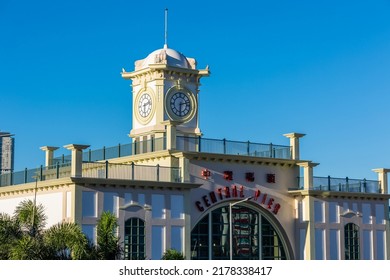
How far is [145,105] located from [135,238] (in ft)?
44.2

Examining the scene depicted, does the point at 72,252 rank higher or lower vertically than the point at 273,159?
lower

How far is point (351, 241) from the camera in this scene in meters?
63.6

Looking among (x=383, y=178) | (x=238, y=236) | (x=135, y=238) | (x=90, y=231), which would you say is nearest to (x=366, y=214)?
(x=383, y=178)

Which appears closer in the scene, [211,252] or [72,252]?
[72,252]

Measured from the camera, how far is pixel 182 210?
183 feet

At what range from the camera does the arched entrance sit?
5800cm

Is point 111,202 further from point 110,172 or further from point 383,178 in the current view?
point 383,178

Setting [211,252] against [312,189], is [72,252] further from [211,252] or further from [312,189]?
[312,189]

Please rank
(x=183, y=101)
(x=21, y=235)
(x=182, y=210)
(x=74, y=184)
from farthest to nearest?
1. (x=183, y=101)
2. (x=182, y=210)
3. (x=74, y=184)
4. (x=21, y=235)

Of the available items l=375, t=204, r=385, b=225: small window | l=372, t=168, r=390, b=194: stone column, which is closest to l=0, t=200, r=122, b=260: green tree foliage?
l=375, t=204, r=385, b=225: small window

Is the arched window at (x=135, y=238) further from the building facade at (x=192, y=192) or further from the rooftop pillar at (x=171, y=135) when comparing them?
the rooftop pillar at (x=171, y=135)
